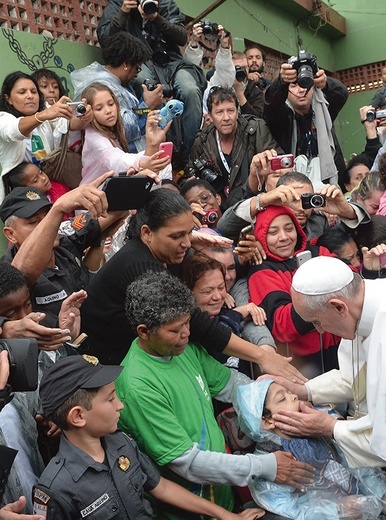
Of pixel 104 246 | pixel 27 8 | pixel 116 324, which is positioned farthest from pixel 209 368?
pixel 27 8

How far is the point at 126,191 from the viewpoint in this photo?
296cm

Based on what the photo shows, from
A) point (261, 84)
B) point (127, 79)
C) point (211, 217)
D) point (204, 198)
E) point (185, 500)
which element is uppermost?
point (127, 79)

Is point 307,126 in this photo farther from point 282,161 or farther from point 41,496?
point 41,496

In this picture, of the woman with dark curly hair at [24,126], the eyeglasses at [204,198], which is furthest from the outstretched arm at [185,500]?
the woman with dark curly hair at [24,126]

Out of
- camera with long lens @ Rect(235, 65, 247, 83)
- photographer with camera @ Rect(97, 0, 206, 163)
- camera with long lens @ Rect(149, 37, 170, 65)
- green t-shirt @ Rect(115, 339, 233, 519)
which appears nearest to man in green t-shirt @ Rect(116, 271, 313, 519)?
green t-shirt @ Rect(115, 339, 233, 519)

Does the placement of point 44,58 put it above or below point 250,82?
above

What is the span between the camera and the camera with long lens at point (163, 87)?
5.22 meters

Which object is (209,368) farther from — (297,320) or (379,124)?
(379,124)

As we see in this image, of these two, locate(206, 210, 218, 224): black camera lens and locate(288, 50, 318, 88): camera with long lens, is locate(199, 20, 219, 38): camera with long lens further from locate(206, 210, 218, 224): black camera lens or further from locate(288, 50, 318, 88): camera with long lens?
locate(206, 210, 218, 224): black camera lens

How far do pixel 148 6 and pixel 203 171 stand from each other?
4.63 ft

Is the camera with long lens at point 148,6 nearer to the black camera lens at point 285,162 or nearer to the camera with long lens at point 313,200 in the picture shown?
the black camera lens at point 285,162

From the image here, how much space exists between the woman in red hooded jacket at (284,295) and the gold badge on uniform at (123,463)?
1.20 metres

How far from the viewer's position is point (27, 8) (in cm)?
546

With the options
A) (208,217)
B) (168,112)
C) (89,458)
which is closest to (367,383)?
(89,458)
